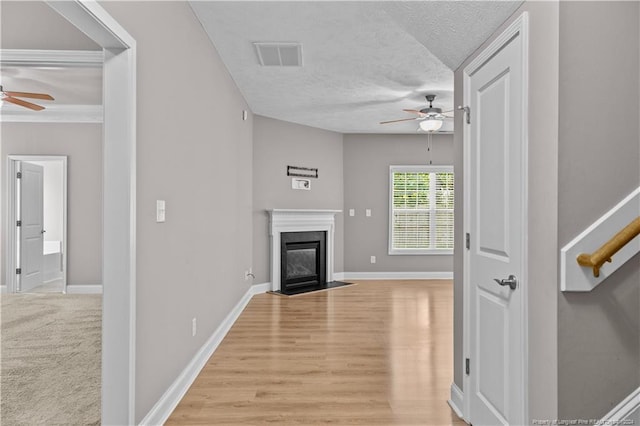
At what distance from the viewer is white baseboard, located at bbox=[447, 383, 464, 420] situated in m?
2.28

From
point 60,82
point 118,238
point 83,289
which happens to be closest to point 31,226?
point 83,289

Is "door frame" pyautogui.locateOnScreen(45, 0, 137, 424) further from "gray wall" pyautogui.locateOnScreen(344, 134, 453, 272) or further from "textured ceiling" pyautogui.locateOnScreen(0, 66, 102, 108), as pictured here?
"gray wall" pyautogui.locateOnScreen(344, 134, 453, 272)

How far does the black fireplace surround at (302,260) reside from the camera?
5.88 metres

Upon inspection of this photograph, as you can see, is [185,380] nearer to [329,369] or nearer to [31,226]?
[329,369]

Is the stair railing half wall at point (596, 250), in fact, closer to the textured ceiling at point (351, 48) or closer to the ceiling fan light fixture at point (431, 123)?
the textured ceiling at point (351, 48)

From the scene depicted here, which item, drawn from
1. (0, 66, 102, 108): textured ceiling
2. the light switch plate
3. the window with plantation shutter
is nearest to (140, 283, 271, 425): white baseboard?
the light switch plate

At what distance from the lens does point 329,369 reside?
9.56ft

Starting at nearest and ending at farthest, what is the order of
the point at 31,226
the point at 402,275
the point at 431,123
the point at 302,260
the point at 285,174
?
the point at 431,123, the point at 31,226, the point at 285,174, the point at 302,260, the point at 402,275

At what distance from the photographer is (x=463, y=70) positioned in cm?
231

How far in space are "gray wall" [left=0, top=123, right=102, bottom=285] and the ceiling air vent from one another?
3.48m

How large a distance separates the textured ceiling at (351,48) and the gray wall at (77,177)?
8.82 feet

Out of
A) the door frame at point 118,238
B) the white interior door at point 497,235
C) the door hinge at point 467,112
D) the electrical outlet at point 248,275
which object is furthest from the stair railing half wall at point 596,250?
the electrical outlet at point 248,275

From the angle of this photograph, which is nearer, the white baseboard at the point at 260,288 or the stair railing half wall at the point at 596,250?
the stair railing half wall at the point at 596,250

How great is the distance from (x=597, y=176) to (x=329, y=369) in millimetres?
2236
